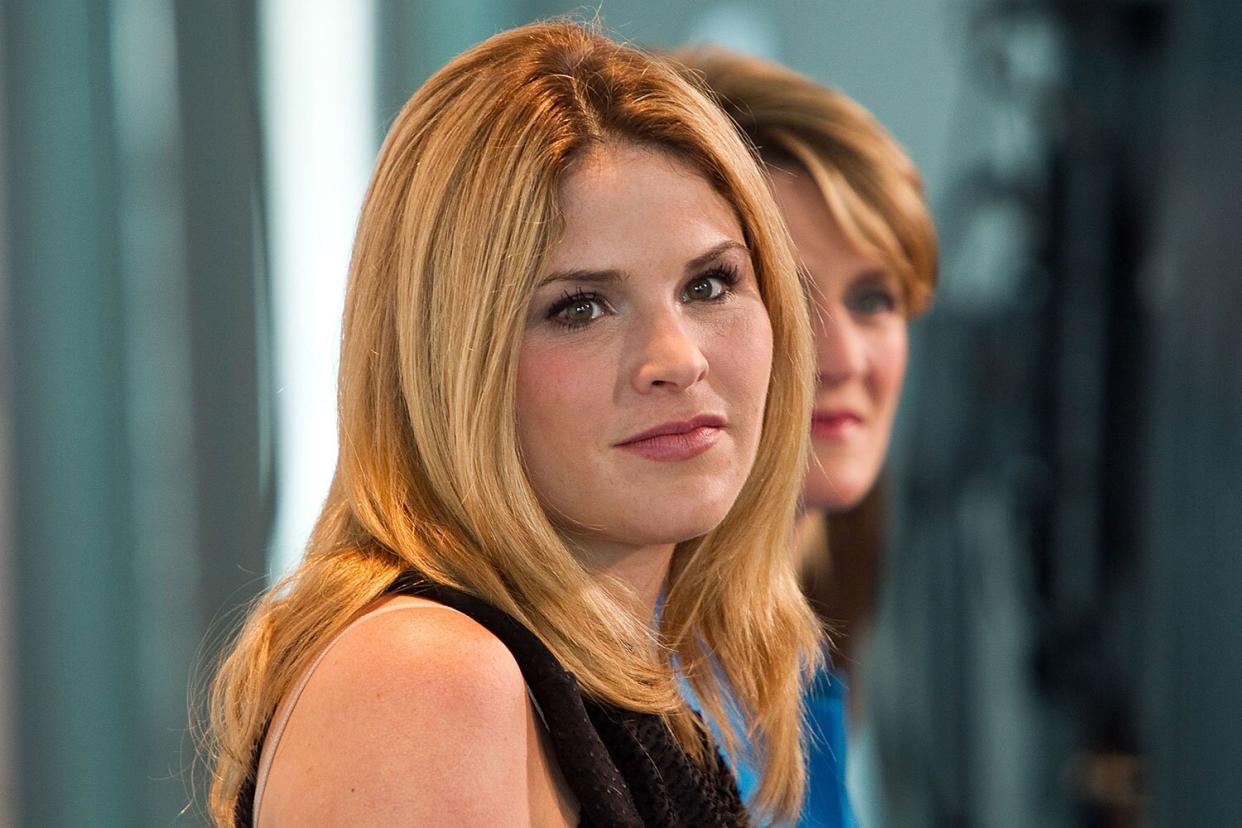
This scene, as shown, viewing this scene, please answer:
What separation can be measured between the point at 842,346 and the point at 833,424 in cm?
10

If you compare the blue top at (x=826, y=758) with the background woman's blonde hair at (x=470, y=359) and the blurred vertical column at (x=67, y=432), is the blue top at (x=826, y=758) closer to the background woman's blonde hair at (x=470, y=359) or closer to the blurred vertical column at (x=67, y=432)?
the background woman's blonde hair at (x=470, y=359)

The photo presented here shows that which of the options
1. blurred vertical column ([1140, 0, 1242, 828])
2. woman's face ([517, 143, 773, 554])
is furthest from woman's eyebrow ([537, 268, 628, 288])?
blurred vertical column ([1140, 0, 1242, 828])

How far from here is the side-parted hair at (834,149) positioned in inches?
68.1

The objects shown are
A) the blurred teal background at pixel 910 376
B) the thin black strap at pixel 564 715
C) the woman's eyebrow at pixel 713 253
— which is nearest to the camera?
the thin black strap at pixel 564 715

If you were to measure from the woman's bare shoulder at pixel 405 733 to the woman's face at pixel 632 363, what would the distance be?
0.17 meters

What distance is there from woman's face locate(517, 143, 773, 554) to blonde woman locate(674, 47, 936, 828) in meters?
0.56

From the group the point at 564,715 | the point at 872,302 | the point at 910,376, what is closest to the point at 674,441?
the point at 564,715

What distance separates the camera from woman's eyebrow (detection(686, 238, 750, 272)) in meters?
1.13

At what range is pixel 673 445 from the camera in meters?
1.12

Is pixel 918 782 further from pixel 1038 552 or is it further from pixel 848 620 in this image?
pixel 848 620

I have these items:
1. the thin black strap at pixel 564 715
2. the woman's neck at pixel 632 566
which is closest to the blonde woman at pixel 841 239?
the woman's neck at pixel 632 566

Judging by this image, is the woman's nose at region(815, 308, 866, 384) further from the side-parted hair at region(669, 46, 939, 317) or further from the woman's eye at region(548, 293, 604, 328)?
the woman's eye at region(548, 293, 604, 328)

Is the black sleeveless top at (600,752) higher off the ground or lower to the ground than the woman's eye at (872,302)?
lower

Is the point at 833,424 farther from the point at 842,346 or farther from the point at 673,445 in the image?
the point at 673,445
